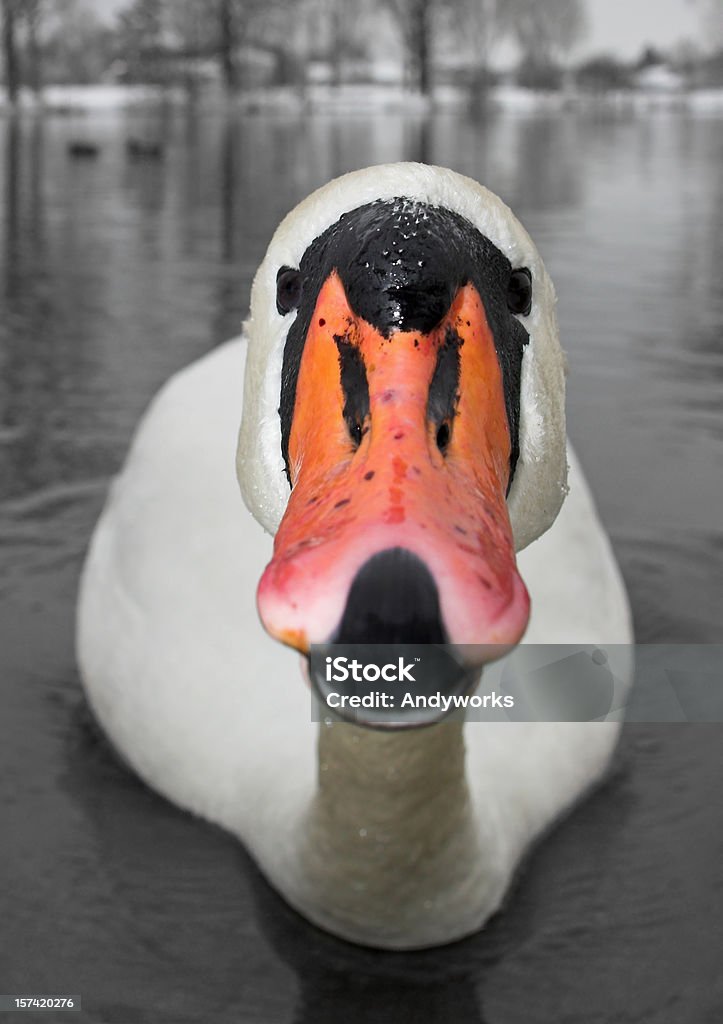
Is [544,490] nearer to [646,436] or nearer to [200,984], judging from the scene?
[200,984]

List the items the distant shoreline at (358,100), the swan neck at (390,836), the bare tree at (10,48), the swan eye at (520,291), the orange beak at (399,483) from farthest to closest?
the distant shoreline at (358,100), the bare tree at (10,48), the swan neck at (390,836), the swan eye at (520,291), the orange beak at (399,483)

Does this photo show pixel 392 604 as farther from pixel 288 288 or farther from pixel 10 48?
pixel 10 48

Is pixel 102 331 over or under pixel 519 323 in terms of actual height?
under

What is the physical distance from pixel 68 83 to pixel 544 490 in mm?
82635

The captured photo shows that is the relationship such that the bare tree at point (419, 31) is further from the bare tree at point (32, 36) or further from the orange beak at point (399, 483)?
the orange beak at point (399, 483)

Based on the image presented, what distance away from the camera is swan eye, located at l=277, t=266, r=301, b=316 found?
8.41 ft

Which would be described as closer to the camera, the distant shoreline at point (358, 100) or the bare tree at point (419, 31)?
the distant shoreline at point (358, 100)

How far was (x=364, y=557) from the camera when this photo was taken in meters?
1.74

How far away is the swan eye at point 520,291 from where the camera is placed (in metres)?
2.54

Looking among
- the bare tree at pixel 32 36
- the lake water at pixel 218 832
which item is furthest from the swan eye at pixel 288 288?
the bare tree at pixel 32 36

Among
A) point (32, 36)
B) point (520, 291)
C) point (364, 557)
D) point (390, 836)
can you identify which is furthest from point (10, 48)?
point (364, 557)

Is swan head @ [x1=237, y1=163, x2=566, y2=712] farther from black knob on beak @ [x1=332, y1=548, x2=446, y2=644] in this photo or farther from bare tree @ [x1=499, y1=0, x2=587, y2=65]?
bare tree @ [x1=499, y1=0, x2=587, y2=65]

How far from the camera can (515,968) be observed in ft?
11.5

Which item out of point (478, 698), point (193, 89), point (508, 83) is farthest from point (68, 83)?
point (478, 698)
